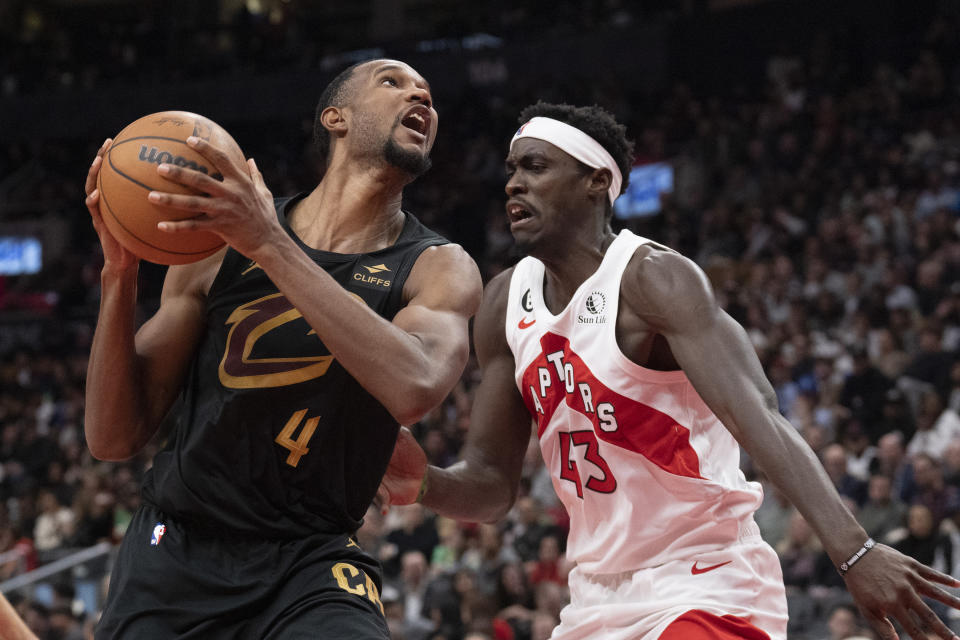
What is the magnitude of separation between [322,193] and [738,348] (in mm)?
1299

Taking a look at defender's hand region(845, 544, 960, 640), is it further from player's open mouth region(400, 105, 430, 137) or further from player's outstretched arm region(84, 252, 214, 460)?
player's outstretched arm region(84, 252, 214, 460)

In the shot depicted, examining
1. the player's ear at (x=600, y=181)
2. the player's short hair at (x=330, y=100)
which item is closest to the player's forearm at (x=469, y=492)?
the player's ear at (x=600, y=181)

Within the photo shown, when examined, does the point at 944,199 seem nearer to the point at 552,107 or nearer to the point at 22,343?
the point at 552,107

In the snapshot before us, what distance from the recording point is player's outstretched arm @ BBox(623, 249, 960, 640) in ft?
9.73

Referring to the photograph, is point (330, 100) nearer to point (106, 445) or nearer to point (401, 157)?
point (401, 157)

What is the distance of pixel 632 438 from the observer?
11.8 feet

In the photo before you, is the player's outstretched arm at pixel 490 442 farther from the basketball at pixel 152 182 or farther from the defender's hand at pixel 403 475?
the basketball at pixel 152 182

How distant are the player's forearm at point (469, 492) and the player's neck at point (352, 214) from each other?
986 mm

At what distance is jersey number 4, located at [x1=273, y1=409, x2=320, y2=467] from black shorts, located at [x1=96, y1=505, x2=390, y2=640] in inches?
8.9

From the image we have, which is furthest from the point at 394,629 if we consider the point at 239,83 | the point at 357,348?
the point at 239,83

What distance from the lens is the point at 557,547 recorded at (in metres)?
9.65

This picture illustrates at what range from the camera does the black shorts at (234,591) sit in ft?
9.48

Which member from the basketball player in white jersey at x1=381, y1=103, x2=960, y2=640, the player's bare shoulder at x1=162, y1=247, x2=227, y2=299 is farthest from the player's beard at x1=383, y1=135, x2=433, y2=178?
the basketball player in white jersey at x1=381, y1=103, x2=960, y2=640

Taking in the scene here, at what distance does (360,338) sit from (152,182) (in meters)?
0.62
